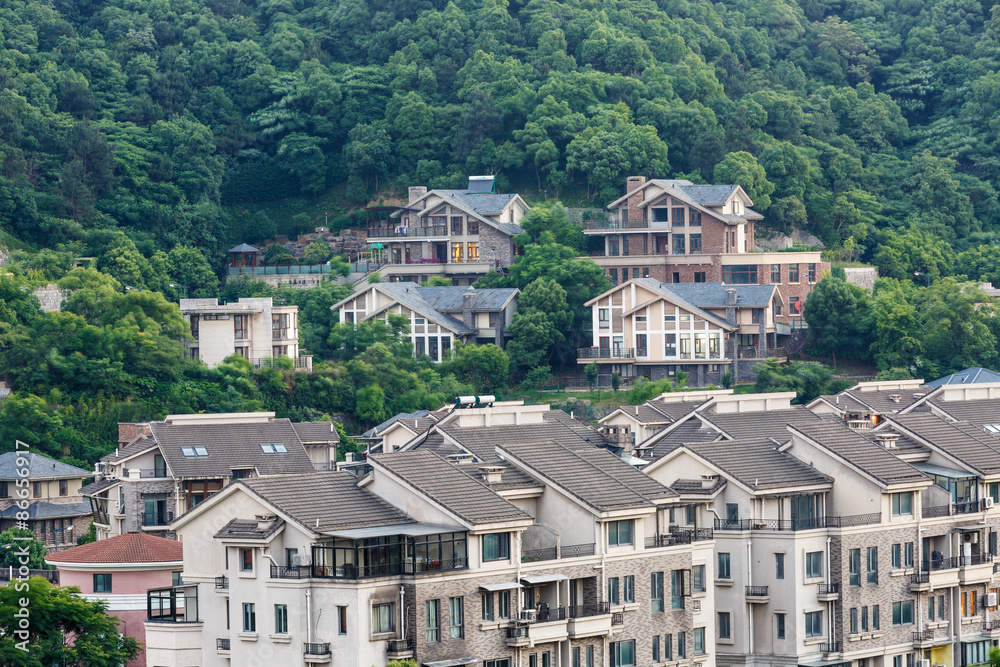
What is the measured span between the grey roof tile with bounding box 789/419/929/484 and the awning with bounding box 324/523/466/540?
34.7 ft

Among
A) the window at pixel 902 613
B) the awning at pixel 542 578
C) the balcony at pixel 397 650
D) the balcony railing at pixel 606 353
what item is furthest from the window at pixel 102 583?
the balcony railing at pixel 606 353

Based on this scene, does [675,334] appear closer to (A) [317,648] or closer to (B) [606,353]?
(B) [606,353]

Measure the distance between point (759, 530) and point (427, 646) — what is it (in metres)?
9.66

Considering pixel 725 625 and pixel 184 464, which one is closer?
pixel 725 625

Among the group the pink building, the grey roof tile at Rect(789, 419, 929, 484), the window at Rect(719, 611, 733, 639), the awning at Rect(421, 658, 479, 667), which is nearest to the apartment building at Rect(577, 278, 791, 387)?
the grey roof tile at Rect(789, 419, 929, 484)

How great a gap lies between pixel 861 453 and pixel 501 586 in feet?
35.3

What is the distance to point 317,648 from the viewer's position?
35.9m

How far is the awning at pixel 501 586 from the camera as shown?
3703cm

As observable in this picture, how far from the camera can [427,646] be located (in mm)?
36219

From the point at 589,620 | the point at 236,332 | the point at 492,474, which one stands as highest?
the point at 236,332

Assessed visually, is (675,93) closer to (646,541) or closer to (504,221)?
(504,221)

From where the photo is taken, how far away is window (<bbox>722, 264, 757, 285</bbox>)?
94.5 metres

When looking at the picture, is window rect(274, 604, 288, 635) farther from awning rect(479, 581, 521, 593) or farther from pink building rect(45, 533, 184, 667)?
pink building rect(45, 533, 184, 667)

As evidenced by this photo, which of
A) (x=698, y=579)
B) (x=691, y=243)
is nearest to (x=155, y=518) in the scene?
(x=698, y=579)
